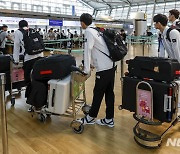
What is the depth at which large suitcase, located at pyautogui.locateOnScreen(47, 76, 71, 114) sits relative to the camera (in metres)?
2.48

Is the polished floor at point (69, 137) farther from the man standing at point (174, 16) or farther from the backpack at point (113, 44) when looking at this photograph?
the man standing at point (174, 16)

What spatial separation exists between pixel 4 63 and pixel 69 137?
5.77 feet

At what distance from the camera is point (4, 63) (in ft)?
11.4

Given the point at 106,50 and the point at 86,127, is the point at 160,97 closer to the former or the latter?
the point at 106,50

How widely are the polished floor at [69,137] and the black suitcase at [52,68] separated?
0.64 meters

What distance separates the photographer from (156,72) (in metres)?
2.10

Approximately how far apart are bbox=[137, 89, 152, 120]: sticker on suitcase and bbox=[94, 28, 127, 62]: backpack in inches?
19.9

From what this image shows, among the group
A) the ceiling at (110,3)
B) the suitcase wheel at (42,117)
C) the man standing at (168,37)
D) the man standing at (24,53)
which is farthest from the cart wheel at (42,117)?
the ceiling at (110,3)

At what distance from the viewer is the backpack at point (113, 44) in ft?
8.00

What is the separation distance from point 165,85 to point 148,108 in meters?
0.28

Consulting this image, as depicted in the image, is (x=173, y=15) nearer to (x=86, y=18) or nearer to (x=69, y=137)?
(x=86, y=18)

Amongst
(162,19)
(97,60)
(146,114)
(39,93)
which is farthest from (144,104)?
(39,93)

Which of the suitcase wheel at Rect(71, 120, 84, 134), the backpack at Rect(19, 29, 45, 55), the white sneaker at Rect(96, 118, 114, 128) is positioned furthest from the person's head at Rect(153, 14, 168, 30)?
the backpack at Rect(19, 29, 45, 55)

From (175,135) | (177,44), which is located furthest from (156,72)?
(175,135)
